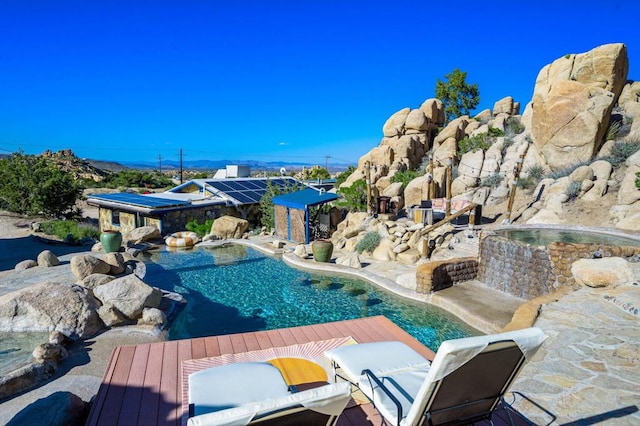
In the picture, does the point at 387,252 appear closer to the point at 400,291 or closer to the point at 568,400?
the point at 400,291

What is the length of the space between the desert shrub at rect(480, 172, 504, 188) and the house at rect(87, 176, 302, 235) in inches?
461

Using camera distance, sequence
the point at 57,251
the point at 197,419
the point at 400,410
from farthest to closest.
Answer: the point at 57,251
the point at 400,410
the point at 197,419

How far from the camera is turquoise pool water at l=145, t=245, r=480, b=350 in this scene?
8.25m

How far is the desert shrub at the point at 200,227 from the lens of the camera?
1878cm

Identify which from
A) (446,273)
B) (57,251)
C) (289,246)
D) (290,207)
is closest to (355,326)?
(446,273)

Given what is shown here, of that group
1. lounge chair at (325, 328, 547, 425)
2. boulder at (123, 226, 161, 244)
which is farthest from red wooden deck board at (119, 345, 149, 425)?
boulder at (123, 226, 161, 244)

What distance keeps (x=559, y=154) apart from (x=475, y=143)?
206 inches

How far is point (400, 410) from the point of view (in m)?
2.97

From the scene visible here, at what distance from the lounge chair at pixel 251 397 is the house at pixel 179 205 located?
1654cm

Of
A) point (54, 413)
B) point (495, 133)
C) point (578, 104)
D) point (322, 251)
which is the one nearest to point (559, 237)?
point (322, 251)

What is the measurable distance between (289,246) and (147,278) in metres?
5.72

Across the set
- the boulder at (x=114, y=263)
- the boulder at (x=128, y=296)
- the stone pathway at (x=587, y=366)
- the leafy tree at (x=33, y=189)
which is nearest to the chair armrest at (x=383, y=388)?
the stone pathway at (x=587, y=366)

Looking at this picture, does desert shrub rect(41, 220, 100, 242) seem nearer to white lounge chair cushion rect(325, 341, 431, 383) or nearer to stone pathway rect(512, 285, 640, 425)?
white lounge chair cushion rect(325, 341, 431, 383)

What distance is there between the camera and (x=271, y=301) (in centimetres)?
991
